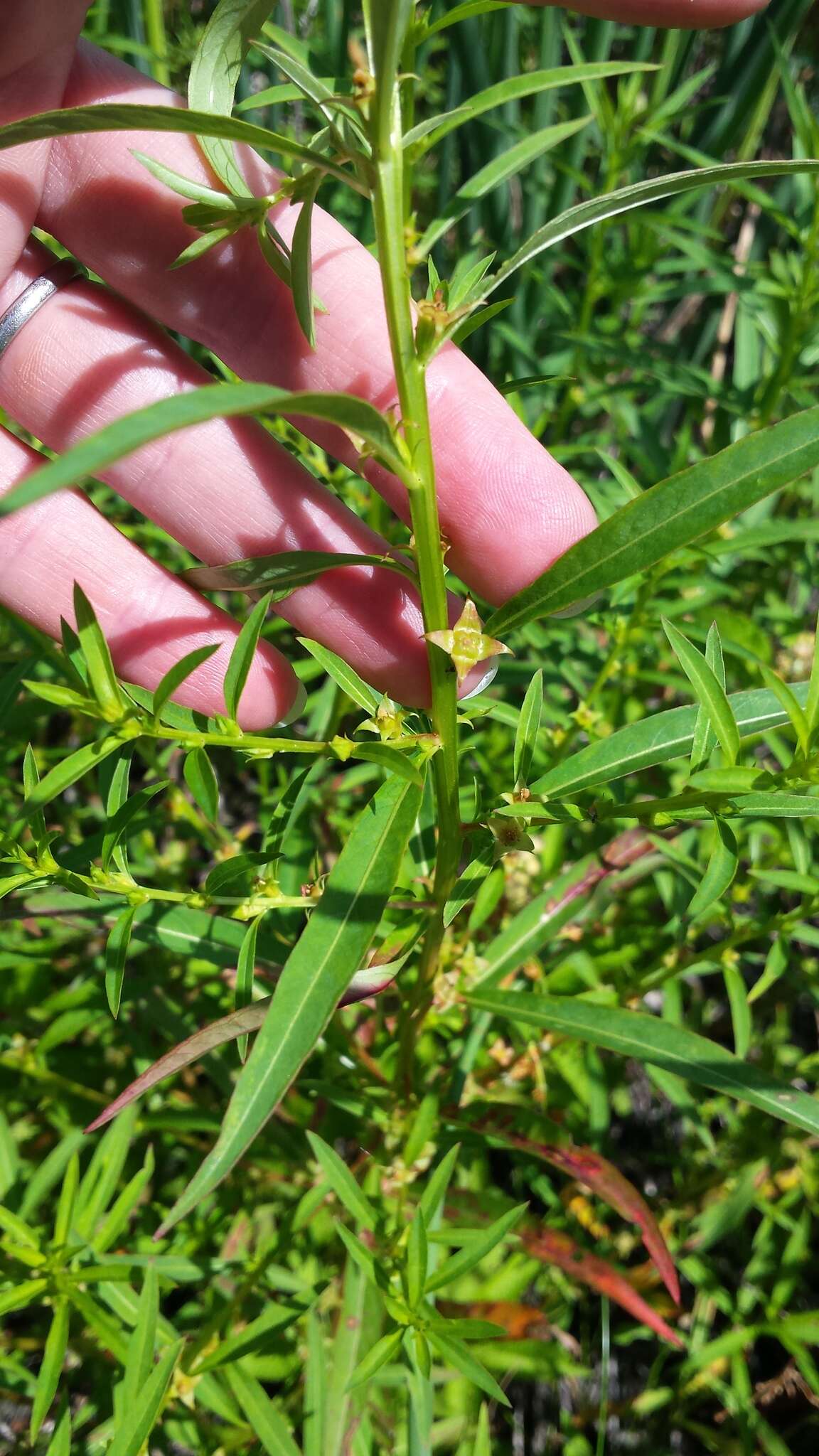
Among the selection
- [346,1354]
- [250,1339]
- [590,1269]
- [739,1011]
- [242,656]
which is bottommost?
[590,1269]

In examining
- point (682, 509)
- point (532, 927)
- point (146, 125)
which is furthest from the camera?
point (532, 927)

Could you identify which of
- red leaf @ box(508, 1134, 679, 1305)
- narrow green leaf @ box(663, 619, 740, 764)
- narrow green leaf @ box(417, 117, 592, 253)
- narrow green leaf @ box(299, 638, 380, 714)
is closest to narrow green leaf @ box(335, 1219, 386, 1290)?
red leaf @ box(508, 1134, 679, 1305)

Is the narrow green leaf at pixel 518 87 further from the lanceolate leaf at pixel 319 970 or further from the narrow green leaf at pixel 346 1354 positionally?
the narrow green leaf at pixel 346 1354

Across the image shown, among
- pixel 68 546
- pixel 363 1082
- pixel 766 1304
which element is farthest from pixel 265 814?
pixel 766 1304

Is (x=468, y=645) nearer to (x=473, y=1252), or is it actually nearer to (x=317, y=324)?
(x=317, y=324)

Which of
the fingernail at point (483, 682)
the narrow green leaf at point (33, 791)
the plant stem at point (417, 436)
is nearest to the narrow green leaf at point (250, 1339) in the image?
the plant stem at point (417, 436)

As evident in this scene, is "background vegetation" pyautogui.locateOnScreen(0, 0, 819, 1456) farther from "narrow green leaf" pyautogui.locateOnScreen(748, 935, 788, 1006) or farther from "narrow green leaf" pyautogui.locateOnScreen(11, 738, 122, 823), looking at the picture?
"narrow green leaf" pyautogui.locateOnScreen(11, 738, 122, 823)

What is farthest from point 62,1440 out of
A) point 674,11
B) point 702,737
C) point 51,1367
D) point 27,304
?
point 674,11

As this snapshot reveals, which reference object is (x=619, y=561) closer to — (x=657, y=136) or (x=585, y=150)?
(x=657, y=136)
